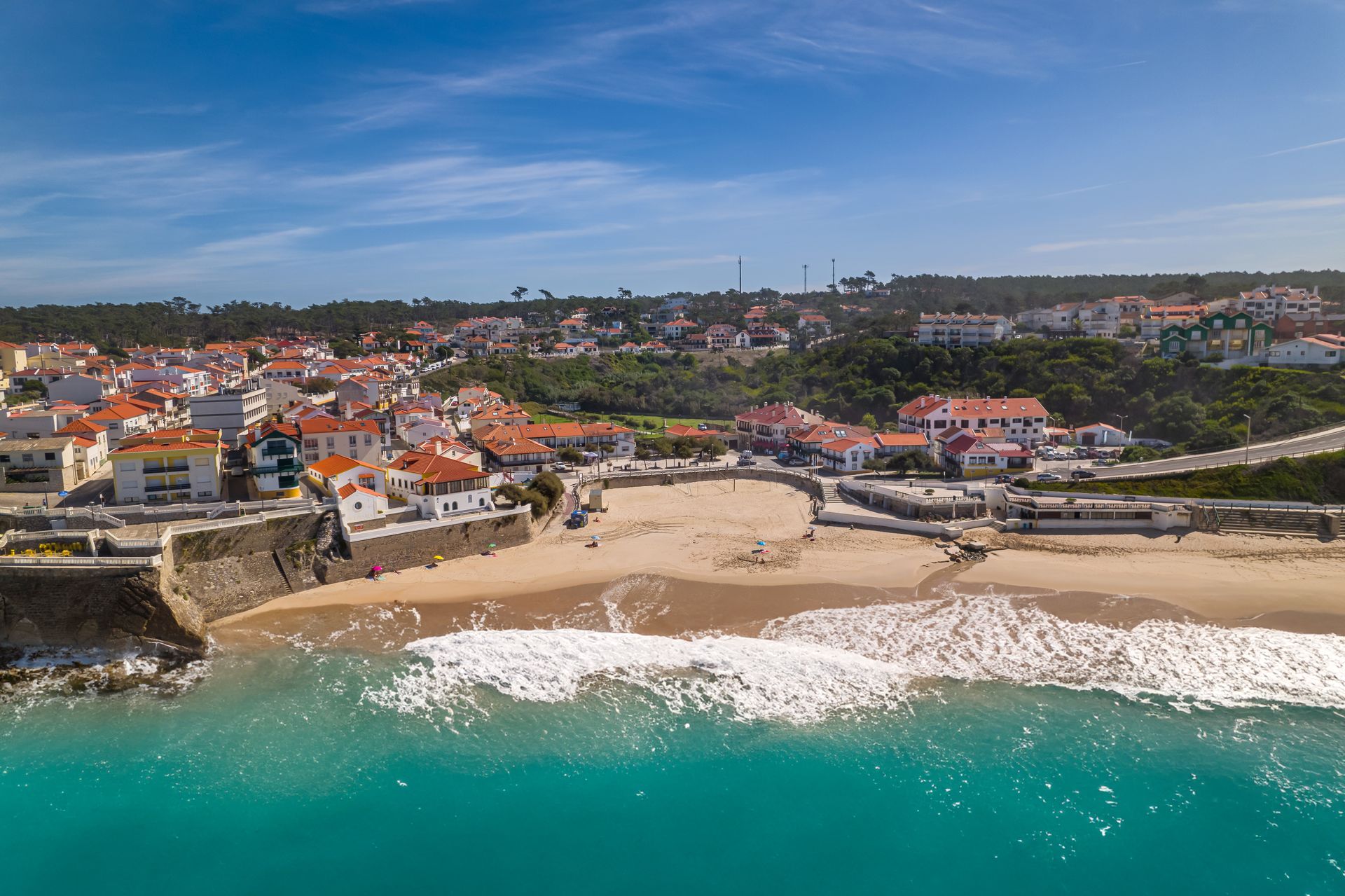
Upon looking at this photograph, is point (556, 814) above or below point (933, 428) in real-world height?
below

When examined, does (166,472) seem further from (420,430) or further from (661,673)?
(661,673)

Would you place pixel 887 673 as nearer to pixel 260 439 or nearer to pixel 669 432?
pixel 260 439

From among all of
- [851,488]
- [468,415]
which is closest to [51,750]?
[851,488]

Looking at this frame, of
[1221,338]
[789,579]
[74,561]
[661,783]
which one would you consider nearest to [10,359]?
[74,561]

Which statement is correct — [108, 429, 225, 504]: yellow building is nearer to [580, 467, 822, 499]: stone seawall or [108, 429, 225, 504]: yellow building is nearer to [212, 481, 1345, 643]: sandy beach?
[212, 481, 1345, 643]: sandy beach

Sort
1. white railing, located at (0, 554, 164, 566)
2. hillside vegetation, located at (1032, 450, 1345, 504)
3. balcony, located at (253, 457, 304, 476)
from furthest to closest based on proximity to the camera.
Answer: hillside vegetation, located at (1032, 450, 1345, 504)
balcony, located at (253, 457, 304, 476)
white railing, located at (0, 554, 164, 566)

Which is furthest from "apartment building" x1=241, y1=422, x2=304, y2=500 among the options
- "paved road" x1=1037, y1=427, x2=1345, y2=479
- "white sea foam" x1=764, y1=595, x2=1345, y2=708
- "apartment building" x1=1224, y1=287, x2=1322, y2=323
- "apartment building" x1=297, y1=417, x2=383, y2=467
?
"apartment building" x1=1224, y1=287, x2=1322, y2=323
